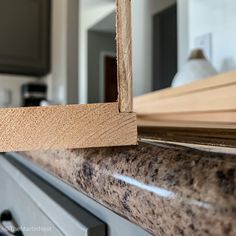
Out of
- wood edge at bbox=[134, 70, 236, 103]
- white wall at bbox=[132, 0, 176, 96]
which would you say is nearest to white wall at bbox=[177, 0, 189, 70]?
wood edge at bbox=[134, 70, 236, 103]

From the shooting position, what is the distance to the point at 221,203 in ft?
0.41

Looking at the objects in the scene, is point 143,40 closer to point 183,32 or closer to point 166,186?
point 183,32

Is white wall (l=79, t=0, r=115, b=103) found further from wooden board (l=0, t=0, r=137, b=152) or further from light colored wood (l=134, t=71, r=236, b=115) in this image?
wooden board (l=0, t=0, r=137, b=152)

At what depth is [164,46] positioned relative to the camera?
266cm

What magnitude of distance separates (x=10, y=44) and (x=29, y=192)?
93.6 inches

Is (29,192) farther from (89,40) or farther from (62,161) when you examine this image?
(89,40)

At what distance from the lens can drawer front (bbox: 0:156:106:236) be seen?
0.81 feet

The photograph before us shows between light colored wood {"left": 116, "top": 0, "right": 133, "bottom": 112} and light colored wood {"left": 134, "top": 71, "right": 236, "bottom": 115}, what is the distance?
0.47 metres

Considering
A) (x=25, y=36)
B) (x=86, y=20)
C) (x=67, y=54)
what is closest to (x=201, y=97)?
(x=67, y=54)

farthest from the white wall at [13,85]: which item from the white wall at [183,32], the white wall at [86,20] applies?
the white wall at [183,32]

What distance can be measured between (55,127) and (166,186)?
0.08m

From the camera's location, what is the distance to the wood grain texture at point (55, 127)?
194 mm

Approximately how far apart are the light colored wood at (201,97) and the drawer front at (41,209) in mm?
429

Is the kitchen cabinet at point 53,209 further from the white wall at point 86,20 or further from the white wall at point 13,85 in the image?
the white wall at point 86,20
